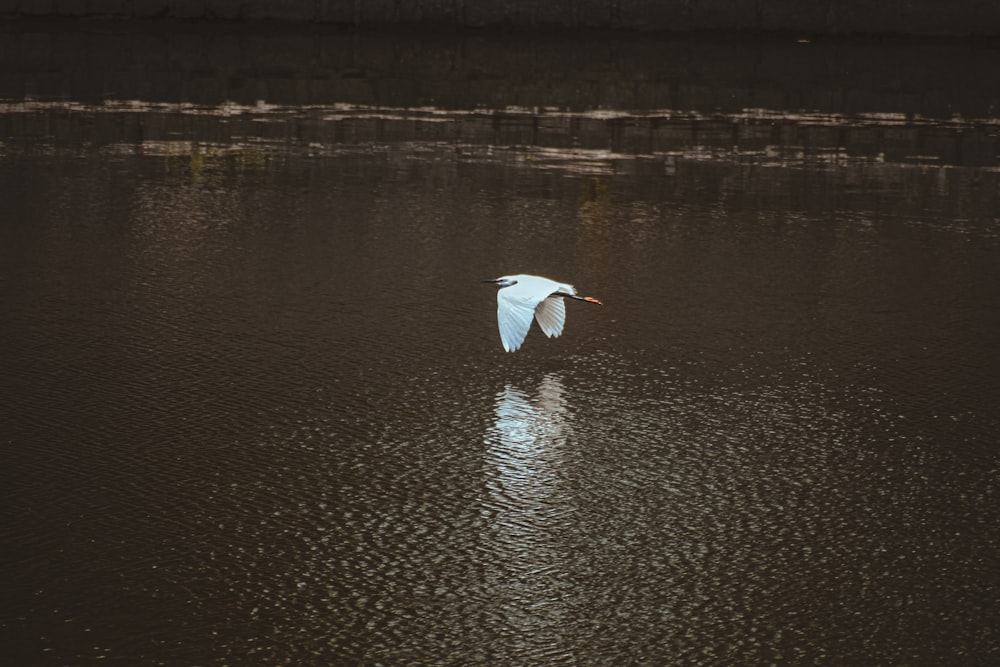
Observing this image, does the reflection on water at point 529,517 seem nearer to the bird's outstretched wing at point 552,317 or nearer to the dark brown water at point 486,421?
the dark brown water at point 486,421

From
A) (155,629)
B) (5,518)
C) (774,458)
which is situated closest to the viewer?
(155,629)

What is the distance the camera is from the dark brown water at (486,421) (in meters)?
4.54

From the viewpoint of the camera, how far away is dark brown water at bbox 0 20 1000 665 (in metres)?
4.54

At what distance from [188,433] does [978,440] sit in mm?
3449

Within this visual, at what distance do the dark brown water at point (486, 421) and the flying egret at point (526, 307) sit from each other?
0.69 feet

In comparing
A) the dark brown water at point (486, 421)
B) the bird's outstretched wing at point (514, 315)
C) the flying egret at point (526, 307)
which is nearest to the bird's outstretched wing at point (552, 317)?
the flying egret at point (526, 307)

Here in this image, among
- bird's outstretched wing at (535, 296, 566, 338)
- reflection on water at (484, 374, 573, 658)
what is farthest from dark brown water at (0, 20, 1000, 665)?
bird's outstretched wing at (535, 296, 566, 338)

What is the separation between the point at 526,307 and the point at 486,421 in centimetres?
84

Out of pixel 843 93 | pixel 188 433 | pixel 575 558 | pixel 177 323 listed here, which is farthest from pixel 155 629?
pixel 843 93

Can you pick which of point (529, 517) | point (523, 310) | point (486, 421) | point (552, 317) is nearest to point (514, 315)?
point (523, 310)

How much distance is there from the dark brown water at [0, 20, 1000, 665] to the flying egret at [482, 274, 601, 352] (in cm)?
21

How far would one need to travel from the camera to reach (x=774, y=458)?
6039 millimetres

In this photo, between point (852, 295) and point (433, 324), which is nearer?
point (433, 324)

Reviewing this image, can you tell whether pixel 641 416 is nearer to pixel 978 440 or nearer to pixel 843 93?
pixel 978 440
